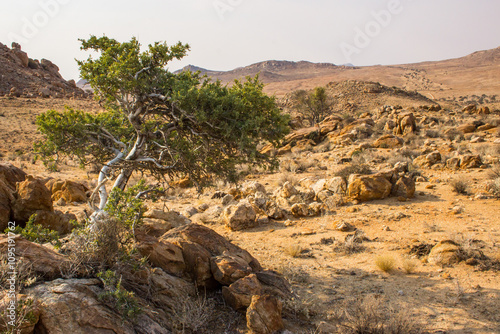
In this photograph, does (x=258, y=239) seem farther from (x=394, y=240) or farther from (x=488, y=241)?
(x=488, y=241)

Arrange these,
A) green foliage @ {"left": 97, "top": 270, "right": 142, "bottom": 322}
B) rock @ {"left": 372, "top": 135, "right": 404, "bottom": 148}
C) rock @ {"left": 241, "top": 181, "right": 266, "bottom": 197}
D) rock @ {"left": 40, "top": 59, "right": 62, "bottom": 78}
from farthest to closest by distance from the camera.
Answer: rock @ {"left": 40, "top": 59, "right": 62, "bottom": 78} < rock @ {"left": 372, "top": 135, "right": 404, "bottom": 148} < rock @ {"left": 241, "top": 181, "right": 266, "bottom": 197} < green foliage @ {"left": 97, "top": 270, "right": 142, "bottom": 322}

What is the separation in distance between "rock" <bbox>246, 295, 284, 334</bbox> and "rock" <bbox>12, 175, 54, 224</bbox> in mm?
6592

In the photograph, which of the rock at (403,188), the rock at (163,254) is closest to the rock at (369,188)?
the rock at (403,188)

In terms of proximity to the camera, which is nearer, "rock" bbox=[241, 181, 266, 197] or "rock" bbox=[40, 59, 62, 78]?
"rock" bbox=[241, 181, 266, 197]

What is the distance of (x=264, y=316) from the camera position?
12.4 feet

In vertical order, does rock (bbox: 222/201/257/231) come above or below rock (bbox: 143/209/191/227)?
below

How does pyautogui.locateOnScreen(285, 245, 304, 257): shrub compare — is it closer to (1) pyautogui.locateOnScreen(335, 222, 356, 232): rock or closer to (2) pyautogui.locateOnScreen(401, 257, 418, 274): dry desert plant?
(1) pyautogui.locateOnScreen(335, 222, 356, 232): rock

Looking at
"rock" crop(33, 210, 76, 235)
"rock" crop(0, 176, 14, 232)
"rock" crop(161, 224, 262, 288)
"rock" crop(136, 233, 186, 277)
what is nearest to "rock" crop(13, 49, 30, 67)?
"rock" crop(0, 176, 14, 232)

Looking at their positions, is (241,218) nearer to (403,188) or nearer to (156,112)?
(156,112)

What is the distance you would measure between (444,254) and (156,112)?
21.2ft

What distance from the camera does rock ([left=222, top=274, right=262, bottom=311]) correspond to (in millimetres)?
4066

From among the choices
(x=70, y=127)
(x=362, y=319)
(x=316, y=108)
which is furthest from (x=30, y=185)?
(x=316, y=108)

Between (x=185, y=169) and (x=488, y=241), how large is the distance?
677cm

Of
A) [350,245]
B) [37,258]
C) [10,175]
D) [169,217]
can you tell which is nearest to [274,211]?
[350,245]
